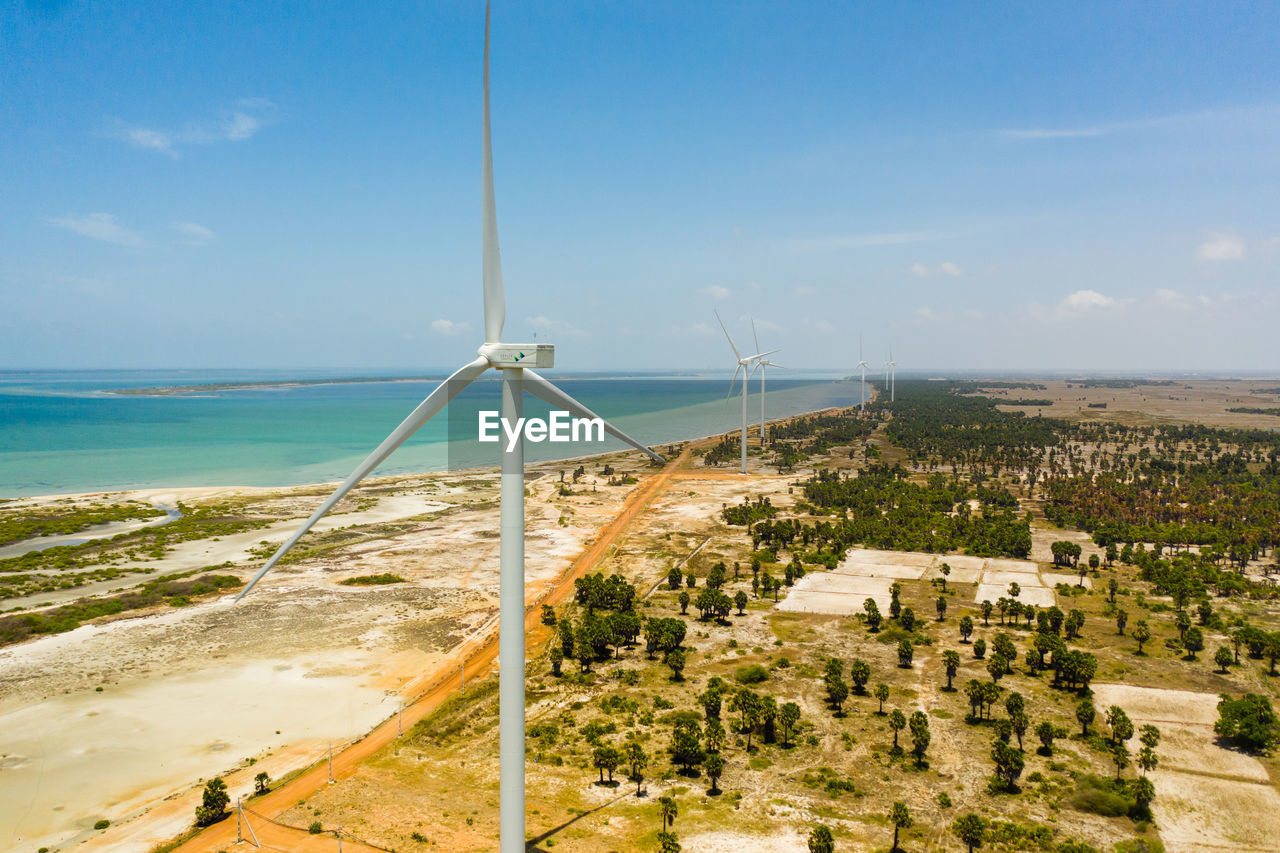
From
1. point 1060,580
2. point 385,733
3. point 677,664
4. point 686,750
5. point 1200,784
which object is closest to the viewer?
point 1200,784

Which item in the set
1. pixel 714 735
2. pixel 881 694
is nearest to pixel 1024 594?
pixel 881 694

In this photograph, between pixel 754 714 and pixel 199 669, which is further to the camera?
pixel 199 669

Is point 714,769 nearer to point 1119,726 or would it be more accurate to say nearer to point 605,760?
point 605,760

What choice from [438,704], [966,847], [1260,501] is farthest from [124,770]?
[1260,501]

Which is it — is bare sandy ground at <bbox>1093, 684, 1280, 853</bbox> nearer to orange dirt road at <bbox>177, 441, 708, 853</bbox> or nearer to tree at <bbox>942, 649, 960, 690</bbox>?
tree at <bbox>942, 649, 960, 690</bbox>

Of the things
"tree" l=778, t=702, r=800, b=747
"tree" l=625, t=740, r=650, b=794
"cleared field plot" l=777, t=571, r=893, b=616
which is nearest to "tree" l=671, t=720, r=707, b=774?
"tree" l=625, t=740, r=650, b=794

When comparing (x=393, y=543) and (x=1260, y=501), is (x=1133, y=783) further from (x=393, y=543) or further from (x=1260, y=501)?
(x=1260, y=501)

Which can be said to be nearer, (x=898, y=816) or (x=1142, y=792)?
(x=898, y=816)
